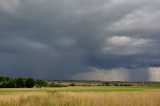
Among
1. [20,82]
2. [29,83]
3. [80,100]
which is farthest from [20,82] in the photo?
[80,100]

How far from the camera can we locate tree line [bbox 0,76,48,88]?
125 metres

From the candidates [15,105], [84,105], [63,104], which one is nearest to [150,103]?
[84,105]

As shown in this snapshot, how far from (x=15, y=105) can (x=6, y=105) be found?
48cm

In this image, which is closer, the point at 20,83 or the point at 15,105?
the point at 15,105

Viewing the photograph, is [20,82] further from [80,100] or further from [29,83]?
[80,100]

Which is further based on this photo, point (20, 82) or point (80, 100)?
point (20, 82)

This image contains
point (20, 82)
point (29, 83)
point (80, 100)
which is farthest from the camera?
point (29, 83)

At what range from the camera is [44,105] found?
42.8ft

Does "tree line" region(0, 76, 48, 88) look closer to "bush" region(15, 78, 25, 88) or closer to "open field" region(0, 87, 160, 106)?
"bush" region(15, 78, 25, 88)

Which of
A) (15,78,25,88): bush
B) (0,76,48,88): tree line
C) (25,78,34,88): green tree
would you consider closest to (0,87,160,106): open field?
(0,76,48,88): tree line

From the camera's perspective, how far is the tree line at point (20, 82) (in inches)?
4922

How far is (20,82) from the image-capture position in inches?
5037

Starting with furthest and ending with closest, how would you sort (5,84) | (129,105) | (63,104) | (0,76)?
(0,76)
(5,84)
(63,104)
(129,105)

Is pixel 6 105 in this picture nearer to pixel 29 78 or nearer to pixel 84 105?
pixel 84 105
